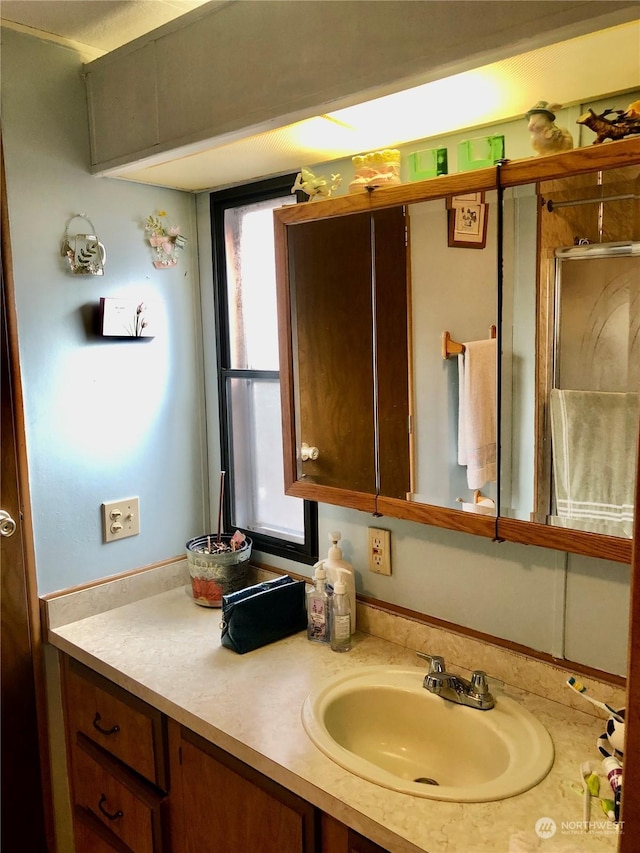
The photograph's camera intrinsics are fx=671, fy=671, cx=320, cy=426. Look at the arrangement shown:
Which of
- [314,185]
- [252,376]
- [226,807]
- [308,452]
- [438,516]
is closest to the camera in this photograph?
[226,807]

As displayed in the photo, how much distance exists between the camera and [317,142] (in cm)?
148

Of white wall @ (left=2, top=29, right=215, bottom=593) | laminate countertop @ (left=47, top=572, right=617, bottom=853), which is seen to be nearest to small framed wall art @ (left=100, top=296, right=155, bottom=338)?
white wall @ (left=2, top=29, right=215, bottom=593)

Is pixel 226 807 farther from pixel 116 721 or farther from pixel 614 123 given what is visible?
pixel 614 123

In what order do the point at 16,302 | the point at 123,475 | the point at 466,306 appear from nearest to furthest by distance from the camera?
the point at 466,306, the point at 16,302, the point at 123,475

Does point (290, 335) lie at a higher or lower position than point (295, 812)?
higher

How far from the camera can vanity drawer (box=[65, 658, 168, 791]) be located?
1451mm

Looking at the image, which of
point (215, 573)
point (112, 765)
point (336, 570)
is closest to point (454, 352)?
point (336, 570)

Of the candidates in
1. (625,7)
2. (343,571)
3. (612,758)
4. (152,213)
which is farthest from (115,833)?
(625,7)

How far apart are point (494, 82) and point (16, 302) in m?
1.15

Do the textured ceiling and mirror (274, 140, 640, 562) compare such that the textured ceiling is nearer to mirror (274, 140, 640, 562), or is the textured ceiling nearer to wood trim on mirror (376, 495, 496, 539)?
mirror (274, 140, 640, 562)

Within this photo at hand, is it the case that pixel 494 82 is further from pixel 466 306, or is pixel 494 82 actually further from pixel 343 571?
pixel 343 571

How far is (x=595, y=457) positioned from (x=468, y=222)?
0.51 metres

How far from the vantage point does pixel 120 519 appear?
1.85 meters

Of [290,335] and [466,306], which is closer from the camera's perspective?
[466,306]
